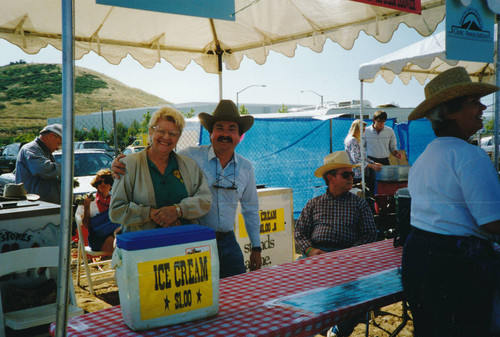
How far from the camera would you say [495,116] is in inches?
126

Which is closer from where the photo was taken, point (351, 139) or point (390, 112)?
point (351, 139)

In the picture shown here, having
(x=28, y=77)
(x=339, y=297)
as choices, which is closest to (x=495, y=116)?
(x=339, y=297)

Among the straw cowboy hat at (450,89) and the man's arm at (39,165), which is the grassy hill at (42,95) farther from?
the straw cowboy hat at (450,89)

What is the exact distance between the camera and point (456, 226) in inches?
67.1

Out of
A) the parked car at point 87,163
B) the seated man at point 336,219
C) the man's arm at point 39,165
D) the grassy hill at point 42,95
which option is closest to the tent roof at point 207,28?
the man's arm at point 39,165

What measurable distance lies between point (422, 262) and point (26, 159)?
4272 mm

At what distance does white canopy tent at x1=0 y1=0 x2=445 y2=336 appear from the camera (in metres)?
3.86

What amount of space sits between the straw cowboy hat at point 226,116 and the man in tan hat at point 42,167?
2.39 m

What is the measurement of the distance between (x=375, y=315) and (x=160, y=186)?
104 inches

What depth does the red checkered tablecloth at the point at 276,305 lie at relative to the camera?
1.54 m

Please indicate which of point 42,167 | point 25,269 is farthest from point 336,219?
point 42,167

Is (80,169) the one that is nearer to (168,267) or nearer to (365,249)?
(365,249)

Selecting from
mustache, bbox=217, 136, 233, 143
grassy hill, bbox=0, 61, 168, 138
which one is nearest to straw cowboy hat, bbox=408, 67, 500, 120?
mustache, bbox=217, 136, 233, 143

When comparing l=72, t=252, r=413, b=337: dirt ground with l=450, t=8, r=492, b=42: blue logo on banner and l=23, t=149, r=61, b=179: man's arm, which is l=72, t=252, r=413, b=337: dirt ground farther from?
l=450, t=8, r=492, b=42: blue logo on banner
